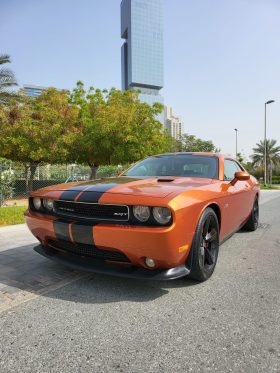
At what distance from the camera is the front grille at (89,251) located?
2.73 meters

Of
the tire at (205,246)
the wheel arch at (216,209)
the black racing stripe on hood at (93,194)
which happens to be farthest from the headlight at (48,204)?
the wheel arch at (216,209)

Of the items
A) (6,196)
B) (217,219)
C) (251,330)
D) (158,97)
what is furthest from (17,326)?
(158,97)

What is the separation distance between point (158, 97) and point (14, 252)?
15589 cm

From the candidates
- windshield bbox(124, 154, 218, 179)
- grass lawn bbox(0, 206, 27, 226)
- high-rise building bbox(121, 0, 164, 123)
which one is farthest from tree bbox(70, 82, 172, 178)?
high-rise building bbox(121, 0, 164, 123)

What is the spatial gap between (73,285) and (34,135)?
13577 mm

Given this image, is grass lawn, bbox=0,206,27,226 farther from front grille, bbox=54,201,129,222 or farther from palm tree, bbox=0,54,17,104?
palm tree, bbox=0,54,17,104

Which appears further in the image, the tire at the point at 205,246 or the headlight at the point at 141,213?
the tire at the point at 205,246

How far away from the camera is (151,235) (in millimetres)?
2484

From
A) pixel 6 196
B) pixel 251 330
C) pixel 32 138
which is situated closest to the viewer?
pixel 251 330

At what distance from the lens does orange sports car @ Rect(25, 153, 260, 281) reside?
255cm

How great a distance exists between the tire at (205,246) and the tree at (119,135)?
495 inches

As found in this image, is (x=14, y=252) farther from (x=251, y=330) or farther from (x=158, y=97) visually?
(x=158, y=97)

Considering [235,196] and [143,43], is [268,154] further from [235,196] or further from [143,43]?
[143,43]

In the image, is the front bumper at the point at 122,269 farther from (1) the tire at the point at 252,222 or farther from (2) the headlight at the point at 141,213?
(1) the tire at the point at 252,222
